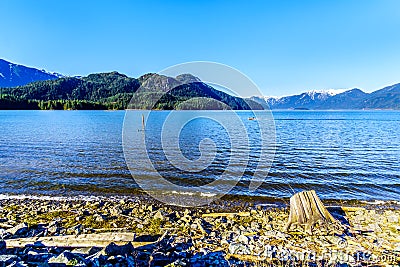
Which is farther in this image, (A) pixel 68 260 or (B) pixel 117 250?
(B) pixel 117 250

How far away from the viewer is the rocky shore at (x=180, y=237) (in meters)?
7.37

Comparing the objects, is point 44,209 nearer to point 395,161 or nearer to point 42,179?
point 42,179

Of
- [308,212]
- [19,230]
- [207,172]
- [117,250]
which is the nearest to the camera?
[117,250]

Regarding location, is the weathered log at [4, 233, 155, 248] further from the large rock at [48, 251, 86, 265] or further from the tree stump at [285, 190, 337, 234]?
the tree stump at [285, 190, 337, 234]

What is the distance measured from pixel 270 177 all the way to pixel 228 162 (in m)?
5.39

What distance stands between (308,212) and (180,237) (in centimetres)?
485

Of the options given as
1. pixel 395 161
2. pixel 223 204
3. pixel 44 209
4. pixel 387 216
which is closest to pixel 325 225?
pixel 387 216

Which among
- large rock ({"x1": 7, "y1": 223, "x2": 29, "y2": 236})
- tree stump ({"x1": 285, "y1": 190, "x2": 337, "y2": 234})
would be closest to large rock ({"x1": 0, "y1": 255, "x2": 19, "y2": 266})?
large rock ({"x1": 7, "y1": 223, "x2": 29, "y2": 236})

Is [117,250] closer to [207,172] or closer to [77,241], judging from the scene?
[77,241]

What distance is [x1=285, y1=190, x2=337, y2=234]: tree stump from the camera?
10133 millimetres

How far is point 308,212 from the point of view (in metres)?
10.3

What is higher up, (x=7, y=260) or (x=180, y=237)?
(x=7, y=260)

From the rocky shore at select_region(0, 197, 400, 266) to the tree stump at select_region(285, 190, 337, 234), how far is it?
0.33 meters

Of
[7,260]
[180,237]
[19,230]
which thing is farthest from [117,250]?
[19,230]
